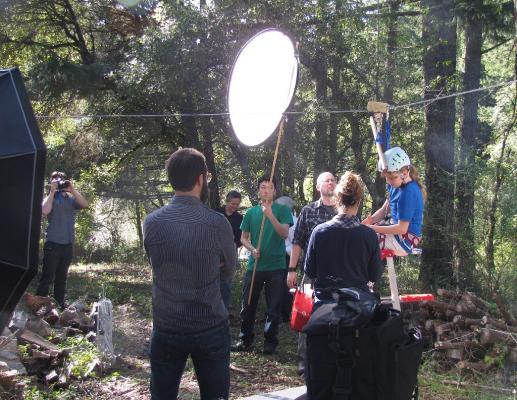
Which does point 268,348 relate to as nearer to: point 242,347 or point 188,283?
point 242,347

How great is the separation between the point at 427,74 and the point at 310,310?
8.55 m

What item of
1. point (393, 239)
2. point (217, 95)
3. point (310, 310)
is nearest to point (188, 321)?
point (310, 310)

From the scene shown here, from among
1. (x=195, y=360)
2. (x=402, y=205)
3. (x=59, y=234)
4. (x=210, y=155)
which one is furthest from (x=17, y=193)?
(x=210, y=155)

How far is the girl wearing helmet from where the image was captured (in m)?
4.38

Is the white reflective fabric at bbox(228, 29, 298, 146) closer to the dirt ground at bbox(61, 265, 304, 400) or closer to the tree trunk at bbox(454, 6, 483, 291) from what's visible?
the dirt ground at bbox(61, 265, 304, 400)

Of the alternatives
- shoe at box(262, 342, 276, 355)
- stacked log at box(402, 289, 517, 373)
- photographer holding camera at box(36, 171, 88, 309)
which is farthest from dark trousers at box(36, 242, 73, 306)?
stacked log at box(402, 289, 517, 373)

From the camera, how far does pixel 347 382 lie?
2785 mm

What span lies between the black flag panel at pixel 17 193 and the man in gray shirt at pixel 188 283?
1.78 ft

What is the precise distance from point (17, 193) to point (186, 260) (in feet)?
2.78

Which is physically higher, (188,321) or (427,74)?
(427,74)

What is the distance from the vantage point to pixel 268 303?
6.30m

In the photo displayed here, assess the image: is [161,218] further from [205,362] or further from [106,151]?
[106,151]

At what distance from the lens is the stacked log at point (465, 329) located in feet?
18.5

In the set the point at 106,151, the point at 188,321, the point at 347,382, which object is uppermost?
the point at 106,151
